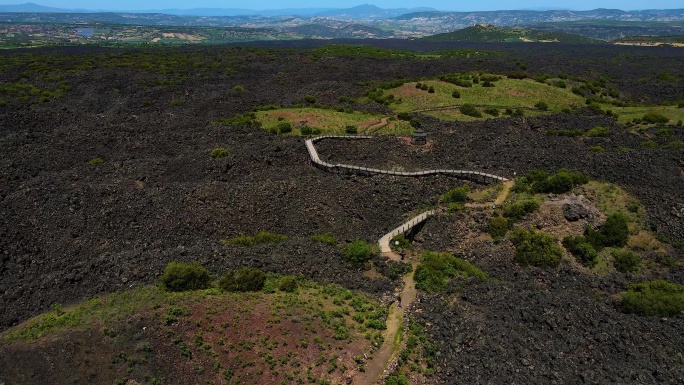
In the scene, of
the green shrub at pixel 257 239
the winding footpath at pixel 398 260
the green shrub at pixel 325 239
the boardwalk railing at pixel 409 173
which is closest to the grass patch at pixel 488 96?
the winding footpath at pixel 398 260

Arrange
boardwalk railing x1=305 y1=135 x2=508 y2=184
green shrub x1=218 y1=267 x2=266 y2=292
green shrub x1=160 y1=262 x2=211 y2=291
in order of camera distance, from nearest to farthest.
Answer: green shrub x1=160 y1=262 x2=211 y2=291, green shrub x1=218 y1=267 x2=266 y2=292, boardwalk railing x1=305 y1=135 x2=508 y2=184

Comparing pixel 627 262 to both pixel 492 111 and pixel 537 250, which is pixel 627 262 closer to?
pixel 537 250

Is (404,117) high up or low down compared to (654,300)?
up

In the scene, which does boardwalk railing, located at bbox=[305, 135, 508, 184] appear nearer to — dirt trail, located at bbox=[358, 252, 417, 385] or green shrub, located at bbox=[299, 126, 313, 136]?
green shrub, located at bbox=[299, 126, 313, 136]

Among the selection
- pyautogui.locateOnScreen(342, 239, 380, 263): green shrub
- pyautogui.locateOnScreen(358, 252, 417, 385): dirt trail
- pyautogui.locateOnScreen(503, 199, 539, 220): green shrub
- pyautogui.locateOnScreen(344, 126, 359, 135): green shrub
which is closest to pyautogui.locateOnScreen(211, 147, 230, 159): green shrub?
pyautogui.locateOnScreen(344, 126, 359, 135): green shrub

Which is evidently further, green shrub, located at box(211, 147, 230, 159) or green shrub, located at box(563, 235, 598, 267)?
green shrub, located at box(211, 147, 230, 159)

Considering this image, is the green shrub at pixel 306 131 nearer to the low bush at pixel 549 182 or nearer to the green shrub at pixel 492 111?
the low bush at pixel 549 182

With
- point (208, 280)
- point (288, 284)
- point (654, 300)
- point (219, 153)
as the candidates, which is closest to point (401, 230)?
point (288, 284)
